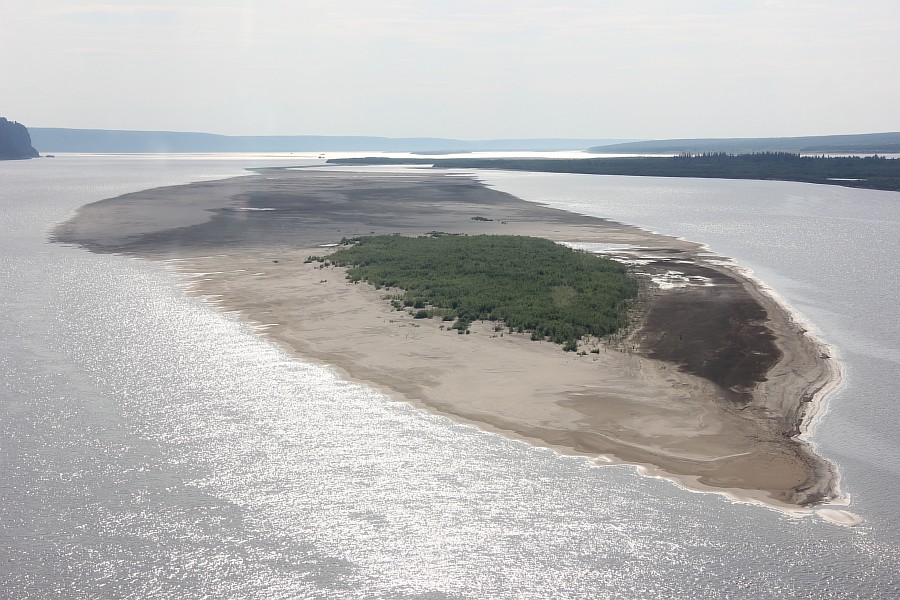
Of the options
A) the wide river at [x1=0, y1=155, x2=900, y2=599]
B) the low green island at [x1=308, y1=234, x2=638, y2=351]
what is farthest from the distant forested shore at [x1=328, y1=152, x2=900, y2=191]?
the wide river at [x1=0, y1=155, x2=900, y2=599]

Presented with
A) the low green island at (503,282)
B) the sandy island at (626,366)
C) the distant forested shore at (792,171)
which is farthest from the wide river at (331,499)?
the distant forested shore at (792,171)

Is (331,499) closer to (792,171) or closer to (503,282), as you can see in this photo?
(503,282)

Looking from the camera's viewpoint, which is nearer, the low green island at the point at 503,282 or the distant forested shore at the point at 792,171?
the low green island at the point at 503,282

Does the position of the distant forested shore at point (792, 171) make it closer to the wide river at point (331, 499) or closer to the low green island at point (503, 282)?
the low green island at point (503, 282)

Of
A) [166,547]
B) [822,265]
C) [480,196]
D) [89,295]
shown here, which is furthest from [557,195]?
[166,547]

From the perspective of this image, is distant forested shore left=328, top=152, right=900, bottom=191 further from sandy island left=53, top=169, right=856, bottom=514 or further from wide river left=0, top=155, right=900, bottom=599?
wide river left=0, top=155, right=900, bottom=599

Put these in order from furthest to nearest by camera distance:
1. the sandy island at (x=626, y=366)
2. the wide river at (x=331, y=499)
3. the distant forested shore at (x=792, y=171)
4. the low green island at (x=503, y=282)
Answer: the distant forested shore at (x=792, y=171) < the low green island at (x=503, y=282) < the sandy island at (x=626, y=366) < the wide river at (x=331, y=499)
